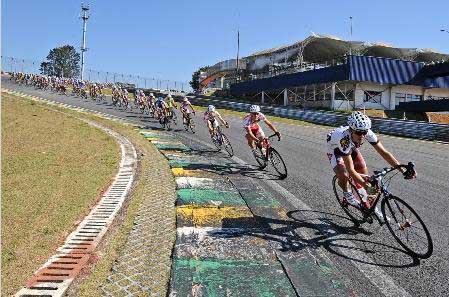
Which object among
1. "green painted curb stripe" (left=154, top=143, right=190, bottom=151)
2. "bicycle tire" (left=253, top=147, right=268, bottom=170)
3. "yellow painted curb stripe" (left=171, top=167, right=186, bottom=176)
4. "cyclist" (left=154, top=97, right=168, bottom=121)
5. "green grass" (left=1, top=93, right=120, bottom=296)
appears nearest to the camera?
"green grass" (left=1, top=93, right=120, bottom=296)

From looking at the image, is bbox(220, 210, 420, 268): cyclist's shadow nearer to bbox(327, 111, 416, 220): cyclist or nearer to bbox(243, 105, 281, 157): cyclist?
bbox(327, 111, 416, 220): cyclist

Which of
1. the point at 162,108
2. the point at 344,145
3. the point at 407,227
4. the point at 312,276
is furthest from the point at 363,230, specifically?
the point at 162,108

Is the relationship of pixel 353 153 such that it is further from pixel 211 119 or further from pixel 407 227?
pixel 211 119

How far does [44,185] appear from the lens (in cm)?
1066

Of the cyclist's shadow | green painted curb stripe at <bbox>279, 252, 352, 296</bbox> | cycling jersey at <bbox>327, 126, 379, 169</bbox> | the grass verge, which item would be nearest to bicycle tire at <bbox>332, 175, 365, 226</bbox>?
the cyclist's shadow

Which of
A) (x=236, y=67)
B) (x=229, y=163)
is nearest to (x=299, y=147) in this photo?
(x=229, y=163)

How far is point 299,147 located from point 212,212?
1061 cm

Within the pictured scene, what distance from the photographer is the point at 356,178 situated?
7094 millimetres

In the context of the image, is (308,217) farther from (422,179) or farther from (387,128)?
(387,128)

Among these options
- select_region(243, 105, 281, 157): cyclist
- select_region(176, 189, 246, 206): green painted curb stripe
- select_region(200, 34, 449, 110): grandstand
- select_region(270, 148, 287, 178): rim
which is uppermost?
select_region(200, 34, 449, 110): grandstand

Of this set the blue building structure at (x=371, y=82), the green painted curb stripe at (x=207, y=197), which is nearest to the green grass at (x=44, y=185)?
the green painted curb stripe at (x=207, y=197)

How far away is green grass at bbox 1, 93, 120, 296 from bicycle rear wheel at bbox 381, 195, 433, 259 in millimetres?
4717

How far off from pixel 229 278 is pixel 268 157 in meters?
7.08

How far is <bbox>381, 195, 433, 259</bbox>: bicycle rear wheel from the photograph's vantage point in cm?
618
